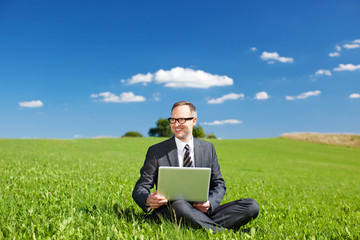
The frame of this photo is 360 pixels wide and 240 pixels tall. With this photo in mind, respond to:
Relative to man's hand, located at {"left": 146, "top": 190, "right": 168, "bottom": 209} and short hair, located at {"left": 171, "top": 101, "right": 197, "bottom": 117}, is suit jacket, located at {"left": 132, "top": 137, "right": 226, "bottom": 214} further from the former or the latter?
short hair, located at {"left": 171, "top": 101, "right": 197, "bottom": 117}

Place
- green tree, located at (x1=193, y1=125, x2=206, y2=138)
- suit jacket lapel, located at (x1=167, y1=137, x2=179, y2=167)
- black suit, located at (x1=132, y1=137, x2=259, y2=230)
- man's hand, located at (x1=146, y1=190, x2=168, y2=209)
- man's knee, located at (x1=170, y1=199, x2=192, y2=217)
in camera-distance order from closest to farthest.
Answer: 1. man's hand, located at (x1=146, y1=190, x2=168, y2=209)
2. man's knee, located at (x1=170, y1=199, x2=192, y2=217)
3. black suit, located at (x1=132, y1=137, x2=259, y2=230)
4. suit jacket lapel, located at (x1=167, y1=137, x2=179, y2=167)
5. green tree, located at (x1=193, y1=125, x2=206, y2=138)

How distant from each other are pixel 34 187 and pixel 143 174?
4.46 m

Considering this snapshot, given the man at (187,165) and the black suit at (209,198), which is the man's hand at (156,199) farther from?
the black suit at (209,198)

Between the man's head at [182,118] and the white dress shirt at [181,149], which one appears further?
the white dress shirt at [181,149]

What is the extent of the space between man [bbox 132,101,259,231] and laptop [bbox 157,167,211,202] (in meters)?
0.13

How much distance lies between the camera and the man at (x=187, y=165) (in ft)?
15.3

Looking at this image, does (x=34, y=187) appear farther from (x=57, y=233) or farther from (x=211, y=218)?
(x=211, y=218)

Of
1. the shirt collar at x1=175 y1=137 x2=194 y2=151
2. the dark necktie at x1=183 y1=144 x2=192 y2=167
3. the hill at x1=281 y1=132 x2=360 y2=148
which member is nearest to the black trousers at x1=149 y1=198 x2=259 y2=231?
the dark necktie at x1=183 y1=144 x2=192 y2=167

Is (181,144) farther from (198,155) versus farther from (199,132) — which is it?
(199,132)

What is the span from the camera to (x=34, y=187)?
7953 mm

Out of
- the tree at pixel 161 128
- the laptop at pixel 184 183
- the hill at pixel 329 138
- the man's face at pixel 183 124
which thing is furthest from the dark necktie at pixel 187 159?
the tree at pixel 161 128

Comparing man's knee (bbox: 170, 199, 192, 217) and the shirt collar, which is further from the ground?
the shirt collar

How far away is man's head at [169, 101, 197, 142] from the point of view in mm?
4656

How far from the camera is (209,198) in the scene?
4996 mm
